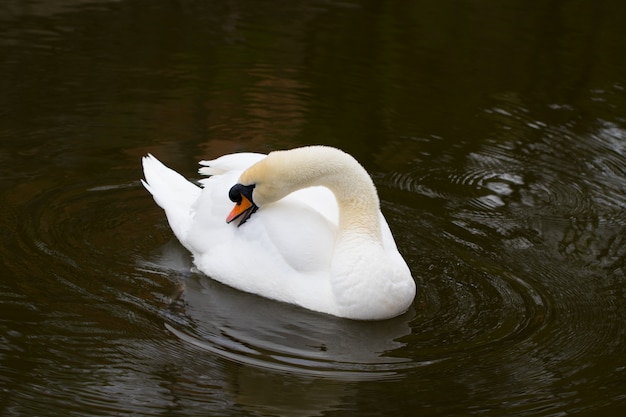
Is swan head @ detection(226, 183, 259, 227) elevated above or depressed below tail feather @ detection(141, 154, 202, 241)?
above

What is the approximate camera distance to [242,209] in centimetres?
626

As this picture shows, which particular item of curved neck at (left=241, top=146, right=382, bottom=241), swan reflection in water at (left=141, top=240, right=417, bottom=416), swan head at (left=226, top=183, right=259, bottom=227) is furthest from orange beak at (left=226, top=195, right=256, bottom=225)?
swan reflection in water at (left=141, top=240, right=417, bottom=416)

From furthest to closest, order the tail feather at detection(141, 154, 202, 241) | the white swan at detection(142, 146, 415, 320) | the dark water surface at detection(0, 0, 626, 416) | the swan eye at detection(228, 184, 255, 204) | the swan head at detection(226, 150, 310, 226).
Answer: the tail feather at detection(141, 154, 202, 241)
the swan eye at detection(228, 184, 255, 204)
the swan head at detection(226, 150, 310, 226)
the white swan at detection(142, 146, 415, 320)
the dark water surface at detection(0, 0, 626, 416)

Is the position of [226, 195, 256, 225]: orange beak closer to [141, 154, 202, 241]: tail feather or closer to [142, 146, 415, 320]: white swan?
[142, 146, 415, 320]: white swan

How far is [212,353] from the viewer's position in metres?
5.34

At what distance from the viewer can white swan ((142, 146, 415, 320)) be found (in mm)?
5848

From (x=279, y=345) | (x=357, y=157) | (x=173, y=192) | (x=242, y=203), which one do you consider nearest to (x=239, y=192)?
(x=242, y=203)

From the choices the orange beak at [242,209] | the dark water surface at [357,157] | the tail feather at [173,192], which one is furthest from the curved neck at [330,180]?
the tail feather at [173,192]

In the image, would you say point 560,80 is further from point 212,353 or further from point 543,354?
point 212,353

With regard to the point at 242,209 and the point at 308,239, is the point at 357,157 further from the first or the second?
the point at 308,239

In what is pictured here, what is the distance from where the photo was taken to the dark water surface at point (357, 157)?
5.15 m

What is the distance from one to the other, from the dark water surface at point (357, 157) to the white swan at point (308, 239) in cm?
13

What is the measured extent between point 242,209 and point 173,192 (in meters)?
0.94

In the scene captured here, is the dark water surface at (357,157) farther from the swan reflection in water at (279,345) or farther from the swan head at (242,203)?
the swan head at (242,203)
